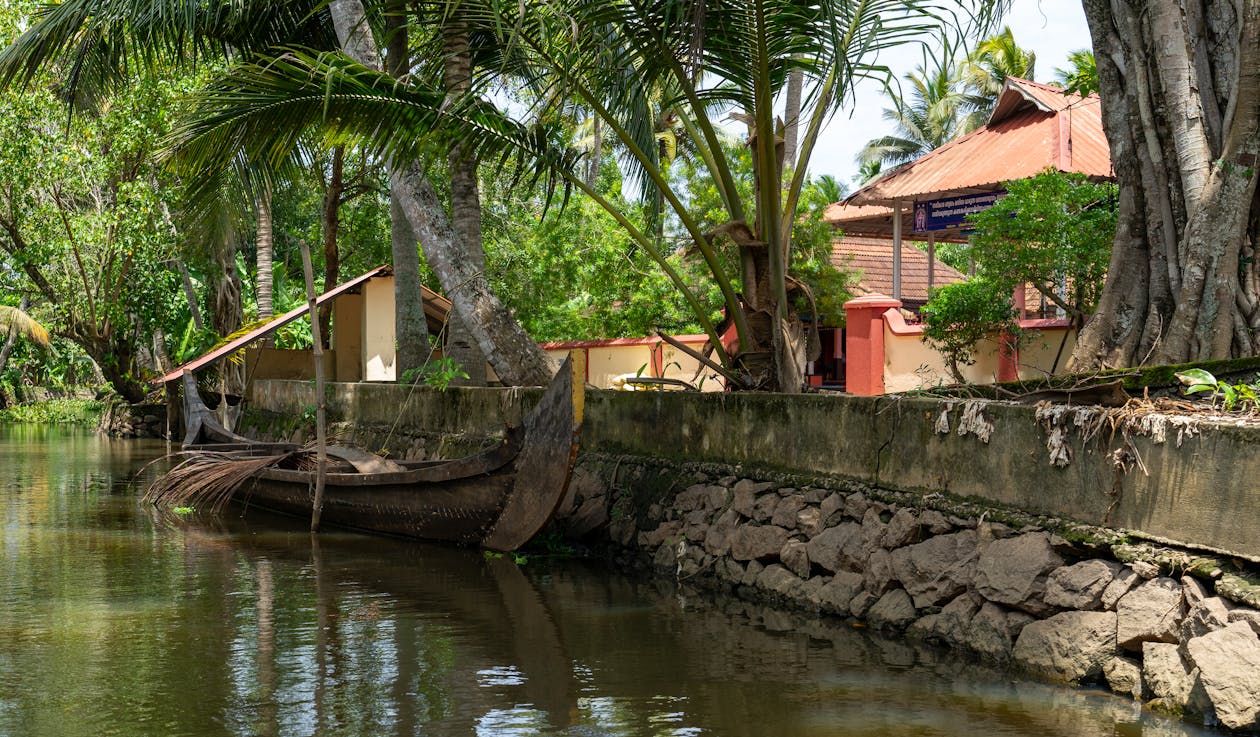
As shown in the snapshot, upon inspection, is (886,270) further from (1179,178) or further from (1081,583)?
(1081,583)

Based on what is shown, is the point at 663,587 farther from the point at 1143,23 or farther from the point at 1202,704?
the point at 1143,23

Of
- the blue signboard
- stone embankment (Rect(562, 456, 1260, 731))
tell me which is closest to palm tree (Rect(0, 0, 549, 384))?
stone embankment (Rect(562, 456, 1260, 731))

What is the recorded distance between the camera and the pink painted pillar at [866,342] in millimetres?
11727

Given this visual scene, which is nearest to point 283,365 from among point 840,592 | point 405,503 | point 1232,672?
point 405,503

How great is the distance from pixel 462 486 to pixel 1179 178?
5.66 m

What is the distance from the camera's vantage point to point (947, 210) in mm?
16281

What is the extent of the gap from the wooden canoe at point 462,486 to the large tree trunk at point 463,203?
68.2 inches

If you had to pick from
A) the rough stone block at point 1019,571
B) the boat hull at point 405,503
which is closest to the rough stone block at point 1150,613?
the rough stone block at point 1019,571

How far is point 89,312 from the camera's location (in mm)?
24172

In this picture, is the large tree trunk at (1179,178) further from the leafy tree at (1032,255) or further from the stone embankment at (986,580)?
the stone embankment at (986,580)

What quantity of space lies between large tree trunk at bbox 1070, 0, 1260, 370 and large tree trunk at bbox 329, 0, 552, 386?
519 centimetres

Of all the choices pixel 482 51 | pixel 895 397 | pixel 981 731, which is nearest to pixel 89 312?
pixel 482 51

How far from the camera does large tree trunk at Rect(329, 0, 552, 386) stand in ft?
38.4


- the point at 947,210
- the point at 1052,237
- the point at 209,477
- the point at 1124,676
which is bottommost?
the point at 1124,676
